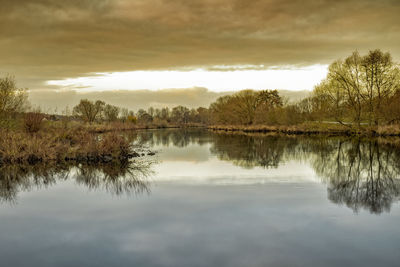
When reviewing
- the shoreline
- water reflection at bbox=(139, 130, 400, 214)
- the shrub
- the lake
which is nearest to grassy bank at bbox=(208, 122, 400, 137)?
the shoreline

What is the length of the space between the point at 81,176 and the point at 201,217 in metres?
7.04

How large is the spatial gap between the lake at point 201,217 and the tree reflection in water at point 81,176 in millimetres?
68

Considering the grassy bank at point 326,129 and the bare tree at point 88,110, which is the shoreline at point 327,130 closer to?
the grassy bank at point 326,129

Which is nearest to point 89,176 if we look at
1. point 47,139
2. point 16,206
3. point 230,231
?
point 16,206

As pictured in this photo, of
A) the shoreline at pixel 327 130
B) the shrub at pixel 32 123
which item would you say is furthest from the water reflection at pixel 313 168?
the shoreline at pixel 327 130

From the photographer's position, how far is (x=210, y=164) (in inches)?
598

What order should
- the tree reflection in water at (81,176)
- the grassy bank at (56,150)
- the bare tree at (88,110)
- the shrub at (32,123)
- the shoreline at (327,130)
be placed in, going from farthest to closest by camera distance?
the bare tree at (88,110)
the shoreline at (327,130)
the shrub at (32,123)
the grassy bank at (56,150)
the tree reflection in water at (81,176)

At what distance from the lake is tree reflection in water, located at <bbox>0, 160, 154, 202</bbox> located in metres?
0.07

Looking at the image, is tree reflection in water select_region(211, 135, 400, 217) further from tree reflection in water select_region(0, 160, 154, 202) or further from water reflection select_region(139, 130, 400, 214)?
tree reflection in water select_region(0, 160, 154, 202)

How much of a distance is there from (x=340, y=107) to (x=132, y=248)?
1316 inches

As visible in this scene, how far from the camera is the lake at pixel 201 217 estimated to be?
5.07 metres

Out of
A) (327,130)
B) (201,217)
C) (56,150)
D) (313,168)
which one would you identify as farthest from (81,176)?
(327,130)

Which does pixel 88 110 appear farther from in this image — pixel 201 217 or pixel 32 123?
pixel 201 217

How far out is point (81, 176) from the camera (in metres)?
12.3
